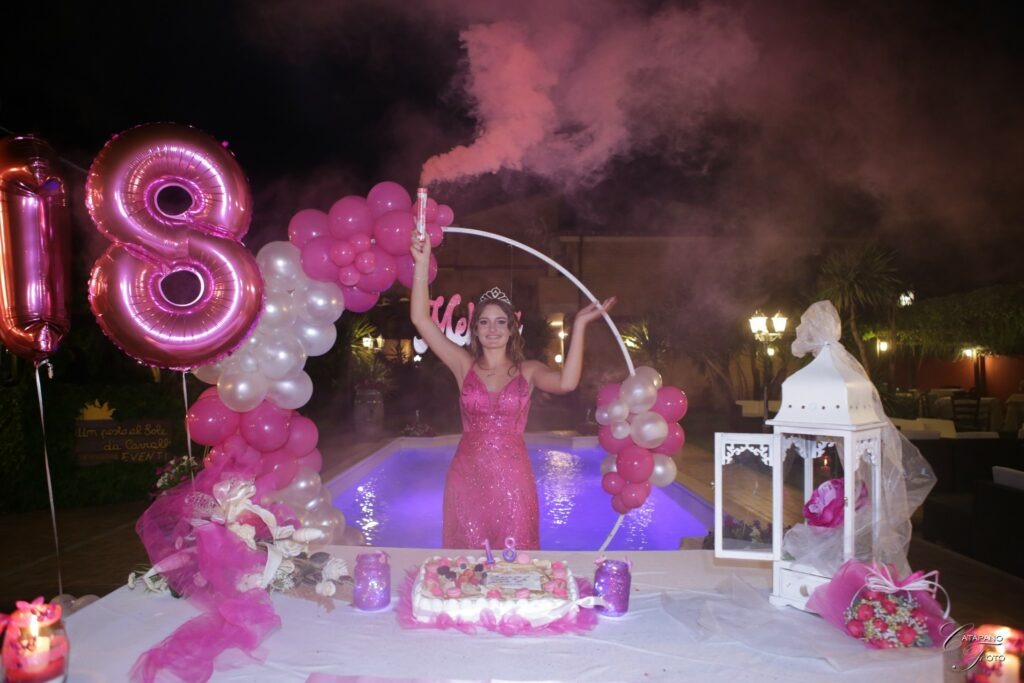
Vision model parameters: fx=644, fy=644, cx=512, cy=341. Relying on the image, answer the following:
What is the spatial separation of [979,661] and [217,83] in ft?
32.9

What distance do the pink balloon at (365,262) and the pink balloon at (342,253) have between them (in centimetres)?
4

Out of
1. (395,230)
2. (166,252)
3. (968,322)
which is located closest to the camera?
(166,252)

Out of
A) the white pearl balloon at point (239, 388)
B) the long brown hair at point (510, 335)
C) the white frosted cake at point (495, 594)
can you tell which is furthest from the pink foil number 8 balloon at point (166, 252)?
the white frosted cake at point (495, 594)

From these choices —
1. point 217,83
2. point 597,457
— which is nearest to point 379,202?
point 217,83

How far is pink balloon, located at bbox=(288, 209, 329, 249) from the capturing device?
362cm

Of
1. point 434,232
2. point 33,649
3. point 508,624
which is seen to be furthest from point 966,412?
point 33,649

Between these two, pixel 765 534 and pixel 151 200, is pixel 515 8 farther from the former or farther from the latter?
pixel 765 534

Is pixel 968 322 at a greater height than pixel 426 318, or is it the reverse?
pixel 426 318

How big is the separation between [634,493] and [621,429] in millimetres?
432

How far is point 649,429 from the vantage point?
394 cm

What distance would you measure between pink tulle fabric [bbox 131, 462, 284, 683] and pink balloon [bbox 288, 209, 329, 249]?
147 centimetres

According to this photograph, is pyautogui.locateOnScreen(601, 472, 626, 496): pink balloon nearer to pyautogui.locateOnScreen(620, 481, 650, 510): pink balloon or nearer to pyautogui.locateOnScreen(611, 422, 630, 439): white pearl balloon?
pyautogui.locateOnScreen(620, 481, 650, 510): pink balloon

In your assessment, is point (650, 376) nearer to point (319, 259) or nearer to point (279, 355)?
point (319, 259)

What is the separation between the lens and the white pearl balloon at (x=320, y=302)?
3.66 m
